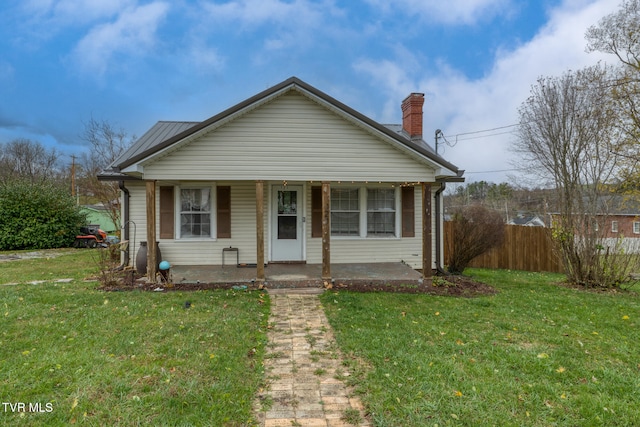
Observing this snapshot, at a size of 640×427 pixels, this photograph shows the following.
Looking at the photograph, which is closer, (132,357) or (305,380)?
(305,380)

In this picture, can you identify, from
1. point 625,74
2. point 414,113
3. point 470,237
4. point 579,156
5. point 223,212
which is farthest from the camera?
point 414,113

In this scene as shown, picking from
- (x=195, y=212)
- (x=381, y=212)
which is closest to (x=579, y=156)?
(x=381, y=212)

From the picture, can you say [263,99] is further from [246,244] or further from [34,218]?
[34,218]

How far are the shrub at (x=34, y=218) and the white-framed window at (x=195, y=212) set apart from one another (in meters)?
12.1

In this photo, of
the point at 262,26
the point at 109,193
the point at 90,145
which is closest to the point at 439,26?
the point at 262,26

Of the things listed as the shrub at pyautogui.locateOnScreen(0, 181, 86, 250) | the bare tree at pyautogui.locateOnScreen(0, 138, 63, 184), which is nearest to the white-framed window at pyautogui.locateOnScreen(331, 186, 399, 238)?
the shrub at pyautogui.locateOnScreen(0, 181, 86, 250)

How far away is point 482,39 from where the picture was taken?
15578 mm

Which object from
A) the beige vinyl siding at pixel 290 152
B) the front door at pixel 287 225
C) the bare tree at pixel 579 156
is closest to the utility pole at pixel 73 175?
the front door at pixel 287 225

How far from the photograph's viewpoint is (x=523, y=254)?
13.8m

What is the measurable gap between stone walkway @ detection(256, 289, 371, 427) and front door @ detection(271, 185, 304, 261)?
3.88 metres

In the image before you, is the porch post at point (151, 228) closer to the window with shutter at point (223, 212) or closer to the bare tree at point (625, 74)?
the window with shutter at point (223, 212)

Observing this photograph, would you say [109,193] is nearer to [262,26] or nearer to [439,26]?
[262,26]

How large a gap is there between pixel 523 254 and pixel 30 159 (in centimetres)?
4641

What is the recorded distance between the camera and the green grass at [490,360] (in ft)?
9.66
